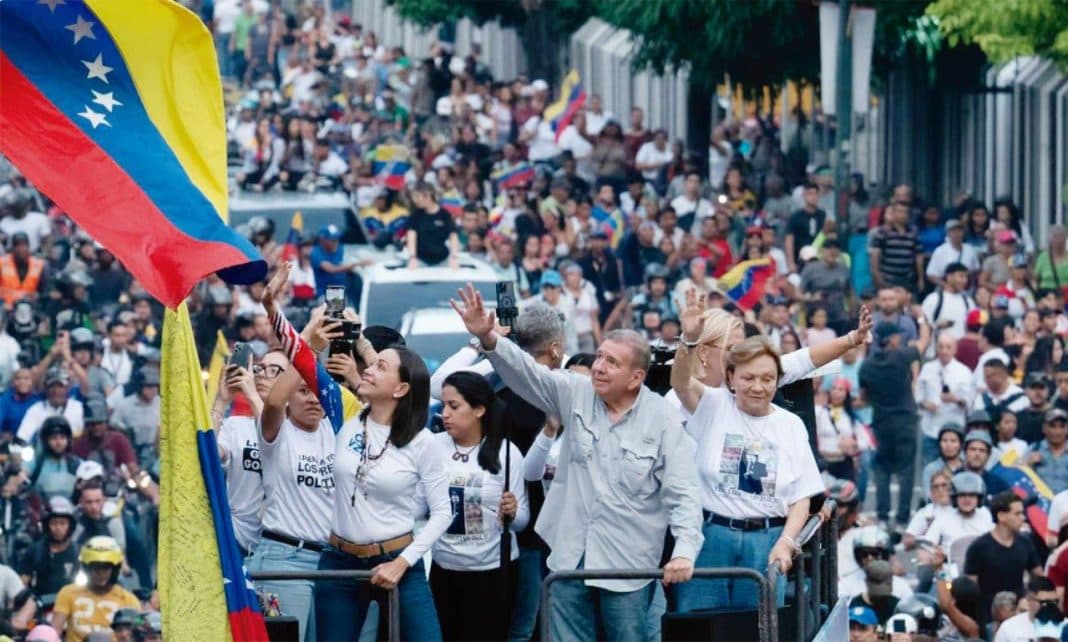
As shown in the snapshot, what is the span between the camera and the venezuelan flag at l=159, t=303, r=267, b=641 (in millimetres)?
10734

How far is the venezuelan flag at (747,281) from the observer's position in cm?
2545

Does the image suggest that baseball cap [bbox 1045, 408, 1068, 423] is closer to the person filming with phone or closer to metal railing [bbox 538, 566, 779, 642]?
the person filming with phone

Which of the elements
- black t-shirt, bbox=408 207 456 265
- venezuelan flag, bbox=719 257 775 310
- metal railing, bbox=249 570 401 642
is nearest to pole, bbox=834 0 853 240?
venezuelan flag, bbox=719 257 775 310

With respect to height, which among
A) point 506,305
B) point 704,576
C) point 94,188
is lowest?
point 704,576

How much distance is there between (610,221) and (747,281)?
15.7ft

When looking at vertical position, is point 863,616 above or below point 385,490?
below

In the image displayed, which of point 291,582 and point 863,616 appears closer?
point 291,582

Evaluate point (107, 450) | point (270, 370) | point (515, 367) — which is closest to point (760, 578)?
point (515, 367)

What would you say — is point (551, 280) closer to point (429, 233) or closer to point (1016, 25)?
point (429, 233)

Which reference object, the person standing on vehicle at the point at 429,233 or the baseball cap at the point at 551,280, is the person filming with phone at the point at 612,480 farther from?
the person standing on vehicle at the point at 429,233

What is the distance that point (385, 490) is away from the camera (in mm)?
11773

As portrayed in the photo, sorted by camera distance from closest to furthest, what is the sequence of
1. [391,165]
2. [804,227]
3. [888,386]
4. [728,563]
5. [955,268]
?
1. [728,563]
2. [888,386]
3. [955,268]
4. [804,227]
5. [391,165]

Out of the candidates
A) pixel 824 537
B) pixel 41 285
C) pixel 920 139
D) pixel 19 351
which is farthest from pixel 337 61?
pixel 824 537

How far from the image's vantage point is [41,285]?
27641mm
